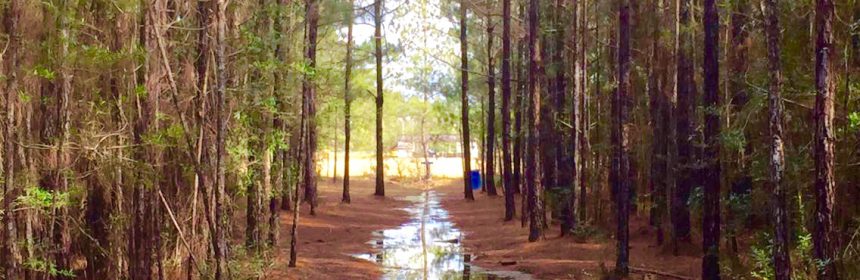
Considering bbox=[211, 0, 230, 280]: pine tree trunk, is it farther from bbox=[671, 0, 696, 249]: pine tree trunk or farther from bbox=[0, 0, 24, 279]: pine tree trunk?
bbox=[671, 0, 696, 249]: pine tree trunk

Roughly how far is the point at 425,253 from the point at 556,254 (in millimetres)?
3384

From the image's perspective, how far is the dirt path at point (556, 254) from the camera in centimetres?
1557

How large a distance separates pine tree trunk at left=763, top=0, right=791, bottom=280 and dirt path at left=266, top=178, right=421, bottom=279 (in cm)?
851

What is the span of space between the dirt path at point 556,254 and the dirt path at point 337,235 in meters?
3.00

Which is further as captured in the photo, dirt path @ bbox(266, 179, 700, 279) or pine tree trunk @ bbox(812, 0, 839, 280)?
dirt path @ bbox(266, 179, 700, 279)

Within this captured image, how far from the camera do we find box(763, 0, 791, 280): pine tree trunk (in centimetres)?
883

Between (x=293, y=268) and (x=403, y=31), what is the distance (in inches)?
863

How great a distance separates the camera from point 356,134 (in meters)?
60.3

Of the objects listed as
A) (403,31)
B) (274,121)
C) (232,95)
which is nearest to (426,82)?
(403,31)

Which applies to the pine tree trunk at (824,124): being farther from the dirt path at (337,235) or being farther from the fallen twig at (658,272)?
the dirt path at (337,235)

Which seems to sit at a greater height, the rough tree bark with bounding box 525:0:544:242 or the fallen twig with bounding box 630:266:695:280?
the rough tree bark with bounding box 525:0:544:242

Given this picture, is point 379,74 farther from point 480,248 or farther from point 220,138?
point 220,138

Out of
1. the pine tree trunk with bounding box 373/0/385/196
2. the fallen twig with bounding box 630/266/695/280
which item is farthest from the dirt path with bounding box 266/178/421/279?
the fallen twig with bounding box 630/266/695/280

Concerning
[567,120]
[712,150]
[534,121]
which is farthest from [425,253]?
[712,150]
